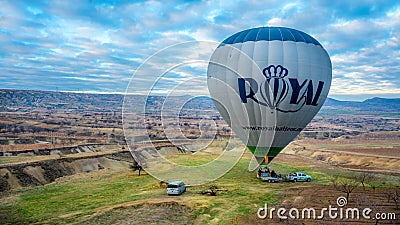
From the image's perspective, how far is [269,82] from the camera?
2603 cm

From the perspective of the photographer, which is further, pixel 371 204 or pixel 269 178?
pixel 269 178

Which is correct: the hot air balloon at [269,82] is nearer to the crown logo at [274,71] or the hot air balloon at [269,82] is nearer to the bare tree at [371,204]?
the crown logo at [274,71]

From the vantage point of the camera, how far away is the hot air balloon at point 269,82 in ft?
85.6

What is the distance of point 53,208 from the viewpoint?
24828 millimetres

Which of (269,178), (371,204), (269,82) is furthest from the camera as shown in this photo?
(269,178)

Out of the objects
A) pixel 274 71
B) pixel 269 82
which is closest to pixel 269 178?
pixel 269 82

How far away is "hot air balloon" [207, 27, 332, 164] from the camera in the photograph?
26094 mm

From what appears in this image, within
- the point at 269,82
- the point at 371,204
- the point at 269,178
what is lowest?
the point at 269,178

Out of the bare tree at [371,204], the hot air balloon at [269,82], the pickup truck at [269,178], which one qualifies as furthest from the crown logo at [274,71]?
the pickup truck at [269,178]

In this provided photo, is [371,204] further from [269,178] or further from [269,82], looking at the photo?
[269,178]

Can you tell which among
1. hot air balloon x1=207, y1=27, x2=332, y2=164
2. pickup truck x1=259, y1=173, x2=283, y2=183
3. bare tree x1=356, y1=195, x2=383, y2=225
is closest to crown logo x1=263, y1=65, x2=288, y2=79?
hot air balloon x1=207, y1=27, x2=332, y2=164

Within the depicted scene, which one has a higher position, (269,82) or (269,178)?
(269,82)

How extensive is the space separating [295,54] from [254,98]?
14.4 feet

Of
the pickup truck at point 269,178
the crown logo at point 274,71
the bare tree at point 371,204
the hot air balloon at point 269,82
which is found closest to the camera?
the bare tree at point 371,204
